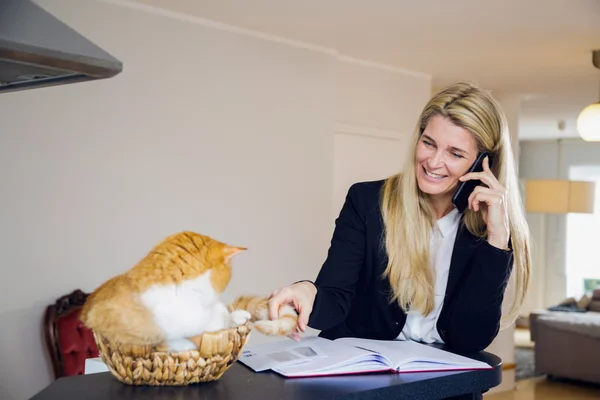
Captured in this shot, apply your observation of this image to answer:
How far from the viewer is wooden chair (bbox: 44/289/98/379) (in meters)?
3.49

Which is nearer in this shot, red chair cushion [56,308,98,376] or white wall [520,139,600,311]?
red chair cushion [56,308,98,376]

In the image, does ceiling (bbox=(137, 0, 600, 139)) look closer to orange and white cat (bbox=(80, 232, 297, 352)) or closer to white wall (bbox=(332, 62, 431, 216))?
white wall (bbox=(332, 62, 431, 216))

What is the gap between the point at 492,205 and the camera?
1733mm

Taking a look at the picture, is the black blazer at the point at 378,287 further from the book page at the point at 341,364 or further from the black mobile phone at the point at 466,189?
the book page at the point at 341,364

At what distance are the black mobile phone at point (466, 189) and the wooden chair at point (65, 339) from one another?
2228mm

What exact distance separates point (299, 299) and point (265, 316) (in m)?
0.20

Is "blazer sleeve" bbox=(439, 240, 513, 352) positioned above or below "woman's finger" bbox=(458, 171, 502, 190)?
below

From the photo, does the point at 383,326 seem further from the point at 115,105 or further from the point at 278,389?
the point at 115,105

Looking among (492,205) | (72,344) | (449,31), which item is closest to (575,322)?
(449,31)

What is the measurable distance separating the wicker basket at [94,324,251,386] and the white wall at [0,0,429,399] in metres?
2.51

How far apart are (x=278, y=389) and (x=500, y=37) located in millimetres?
3766

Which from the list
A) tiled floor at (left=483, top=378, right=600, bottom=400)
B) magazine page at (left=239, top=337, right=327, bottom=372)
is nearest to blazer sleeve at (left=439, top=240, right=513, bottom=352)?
magazine page at (left=239, top=337, right=327, bottom=372)

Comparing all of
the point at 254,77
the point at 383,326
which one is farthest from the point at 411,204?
the point at 254,77

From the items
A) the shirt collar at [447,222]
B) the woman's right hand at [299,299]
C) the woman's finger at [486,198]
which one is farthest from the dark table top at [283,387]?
the shirt collar at [447,222]
